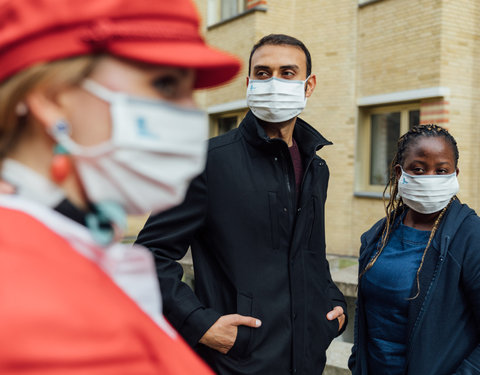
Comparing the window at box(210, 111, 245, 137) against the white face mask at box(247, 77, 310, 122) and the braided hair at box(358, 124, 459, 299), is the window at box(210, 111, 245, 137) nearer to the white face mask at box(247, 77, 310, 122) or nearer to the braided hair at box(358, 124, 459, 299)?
the braided hair at box(358, 124, 459, 299)

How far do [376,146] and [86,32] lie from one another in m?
9.98

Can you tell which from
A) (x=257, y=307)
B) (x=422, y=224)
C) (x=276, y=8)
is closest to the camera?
(x=257, y=307)

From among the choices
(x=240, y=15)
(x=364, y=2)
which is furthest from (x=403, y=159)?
(x=240, y=15)

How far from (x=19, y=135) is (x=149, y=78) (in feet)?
0.78

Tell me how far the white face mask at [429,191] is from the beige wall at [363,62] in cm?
631

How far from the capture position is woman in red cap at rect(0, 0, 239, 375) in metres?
0.75

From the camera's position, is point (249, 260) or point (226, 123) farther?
point (226, 123)

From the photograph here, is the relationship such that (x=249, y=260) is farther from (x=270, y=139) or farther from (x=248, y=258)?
(x=270, y=139)

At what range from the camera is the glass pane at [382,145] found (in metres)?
10.0

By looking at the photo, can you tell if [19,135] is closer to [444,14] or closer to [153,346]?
[153,346]

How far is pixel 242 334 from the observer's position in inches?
90.3

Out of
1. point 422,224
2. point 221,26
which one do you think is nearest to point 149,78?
point 422,224

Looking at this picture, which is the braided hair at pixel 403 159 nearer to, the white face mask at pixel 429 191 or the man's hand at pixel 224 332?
the white face mask at pixel 429 191

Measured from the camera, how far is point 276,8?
37.3 feet
